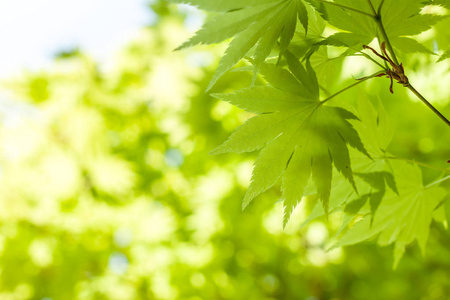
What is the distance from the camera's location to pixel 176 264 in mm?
2754

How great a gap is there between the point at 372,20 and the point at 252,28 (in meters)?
0.22

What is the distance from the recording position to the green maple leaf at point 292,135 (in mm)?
701

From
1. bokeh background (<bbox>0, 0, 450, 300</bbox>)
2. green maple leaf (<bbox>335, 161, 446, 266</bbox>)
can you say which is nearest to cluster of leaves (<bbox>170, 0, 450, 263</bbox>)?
green maple leaf (<bbox>335, 161, 446, 266</bbox>)

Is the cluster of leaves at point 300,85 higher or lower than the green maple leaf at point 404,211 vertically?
higher

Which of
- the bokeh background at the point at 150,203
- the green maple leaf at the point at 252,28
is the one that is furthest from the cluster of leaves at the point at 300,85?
the bokeh background at the point at 150,203

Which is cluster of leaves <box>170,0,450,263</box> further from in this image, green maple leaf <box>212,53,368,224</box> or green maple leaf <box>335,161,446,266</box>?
green maple leaf <box>335,161,446,266</box>

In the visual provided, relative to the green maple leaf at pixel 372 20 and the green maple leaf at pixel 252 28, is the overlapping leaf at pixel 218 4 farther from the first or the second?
the green maple leaf at pixel 372 20

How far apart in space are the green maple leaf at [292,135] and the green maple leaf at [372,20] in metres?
0.09

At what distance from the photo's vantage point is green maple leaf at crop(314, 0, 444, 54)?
67 cm

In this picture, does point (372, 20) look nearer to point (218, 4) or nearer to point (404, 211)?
point (218, 4)

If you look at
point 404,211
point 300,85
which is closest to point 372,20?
point 300,85

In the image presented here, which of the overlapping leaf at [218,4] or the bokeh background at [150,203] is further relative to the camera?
the bokeh background at [150,203]

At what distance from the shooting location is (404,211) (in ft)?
3.08

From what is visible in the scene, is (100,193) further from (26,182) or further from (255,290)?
(255,290)
